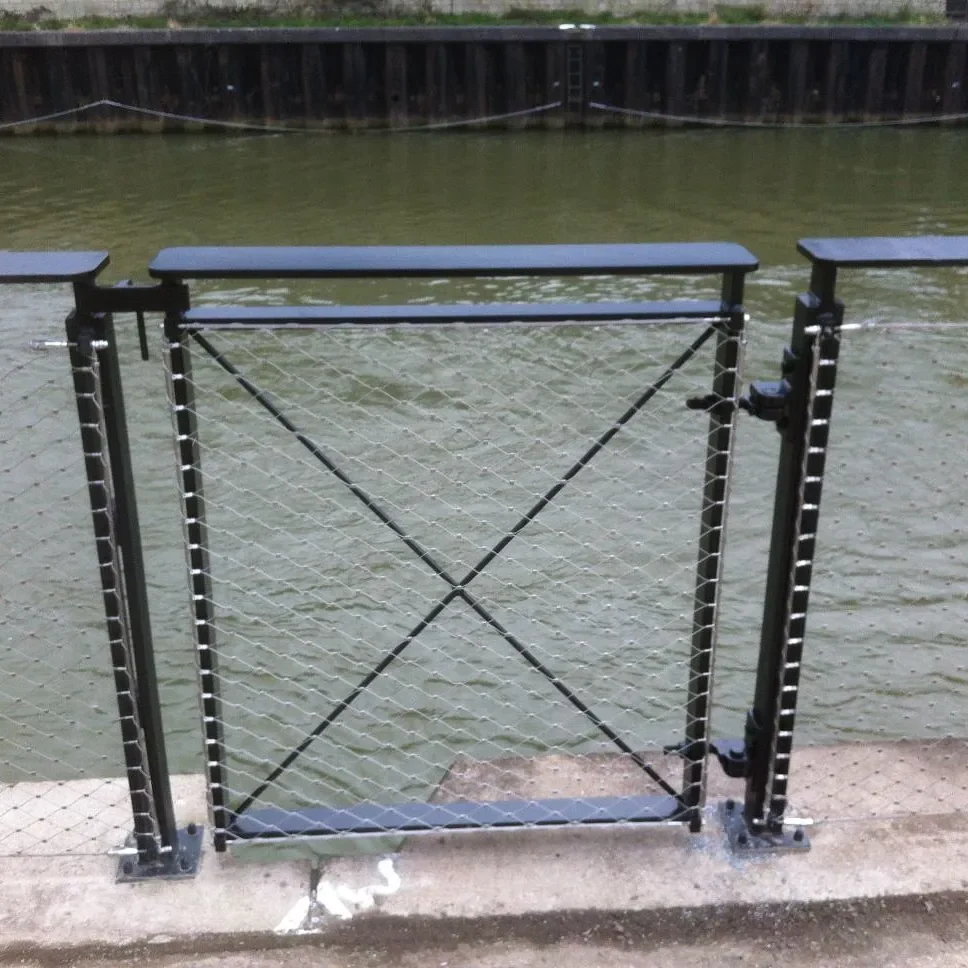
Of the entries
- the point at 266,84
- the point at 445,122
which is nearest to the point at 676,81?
the point at 445,122

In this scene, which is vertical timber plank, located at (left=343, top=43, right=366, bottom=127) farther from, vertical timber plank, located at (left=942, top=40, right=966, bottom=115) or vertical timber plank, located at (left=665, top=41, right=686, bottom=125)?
vertical timber plank, located at (left=942, top=40, right=966, bottom=115)

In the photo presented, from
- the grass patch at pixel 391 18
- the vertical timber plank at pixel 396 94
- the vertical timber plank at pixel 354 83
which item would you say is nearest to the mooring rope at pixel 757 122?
the grass patch at pixel 391 18

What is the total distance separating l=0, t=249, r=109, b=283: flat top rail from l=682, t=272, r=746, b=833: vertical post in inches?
46.1

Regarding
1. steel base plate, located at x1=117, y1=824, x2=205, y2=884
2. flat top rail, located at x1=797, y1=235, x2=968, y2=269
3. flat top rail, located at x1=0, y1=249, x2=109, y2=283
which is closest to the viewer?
flat top rail, located at x1=0, y1=249, x2=109, y2=283

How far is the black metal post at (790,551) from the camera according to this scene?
244 centimetres

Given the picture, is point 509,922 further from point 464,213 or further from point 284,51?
point 284,51

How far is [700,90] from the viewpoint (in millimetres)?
18281

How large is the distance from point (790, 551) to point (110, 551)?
4.45 feet

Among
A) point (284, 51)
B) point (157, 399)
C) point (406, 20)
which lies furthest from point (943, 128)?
point (157, 399)

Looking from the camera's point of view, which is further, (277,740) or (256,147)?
(256,147)

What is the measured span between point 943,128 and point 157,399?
46.5 feet

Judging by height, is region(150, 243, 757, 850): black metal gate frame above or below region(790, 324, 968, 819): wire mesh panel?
above

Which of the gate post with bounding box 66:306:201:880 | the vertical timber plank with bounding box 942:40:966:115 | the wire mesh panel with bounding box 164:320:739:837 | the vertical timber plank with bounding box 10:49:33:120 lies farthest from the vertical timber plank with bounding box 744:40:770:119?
the gate post with bounding box 66:306:201:880

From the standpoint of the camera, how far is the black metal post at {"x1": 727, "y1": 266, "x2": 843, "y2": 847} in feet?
8.00
